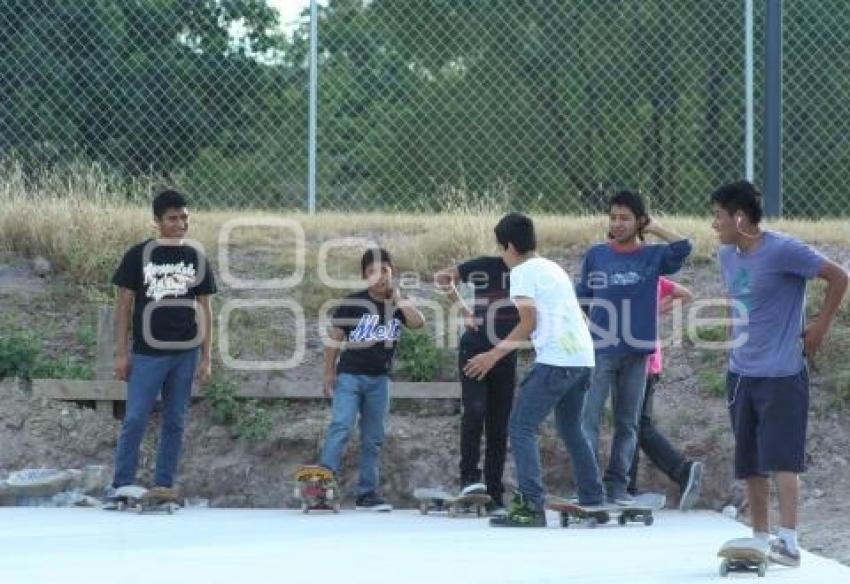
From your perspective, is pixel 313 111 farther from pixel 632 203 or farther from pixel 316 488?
pixel 632 203

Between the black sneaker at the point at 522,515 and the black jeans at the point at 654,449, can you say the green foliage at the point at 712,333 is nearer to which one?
the black jeans at the point at 654,449

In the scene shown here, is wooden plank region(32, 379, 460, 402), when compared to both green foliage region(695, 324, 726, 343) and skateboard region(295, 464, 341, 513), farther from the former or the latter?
green foliage region(695, 324, 726, 343)

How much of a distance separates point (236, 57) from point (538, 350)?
Result: 787cm

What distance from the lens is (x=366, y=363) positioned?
38.9ft

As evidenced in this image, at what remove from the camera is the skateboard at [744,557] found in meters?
8.47

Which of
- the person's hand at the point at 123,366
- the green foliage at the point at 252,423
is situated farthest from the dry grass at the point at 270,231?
the person's hand at the point at 123,366

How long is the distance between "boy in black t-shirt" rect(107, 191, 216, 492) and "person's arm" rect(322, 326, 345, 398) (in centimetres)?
77

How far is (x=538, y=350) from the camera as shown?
10.6 meters

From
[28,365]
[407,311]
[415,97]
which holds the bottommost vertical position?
[28,365]

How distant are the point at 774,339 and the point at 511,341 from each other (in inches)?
81.7

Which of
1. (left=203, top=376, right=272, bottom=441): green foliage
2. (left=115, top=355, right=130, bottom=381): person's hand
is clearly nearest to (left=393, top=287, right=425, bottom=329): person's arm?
(left=203, top=376, right=272, bottom=441): green foliage

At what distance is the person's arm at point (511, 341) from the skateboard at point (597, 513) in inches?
34.4

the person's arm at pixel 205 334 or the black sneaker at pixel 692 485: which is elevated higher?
the person's arm at pixel 205 334

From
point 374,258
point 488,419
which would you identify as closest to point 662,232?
point 488,419
